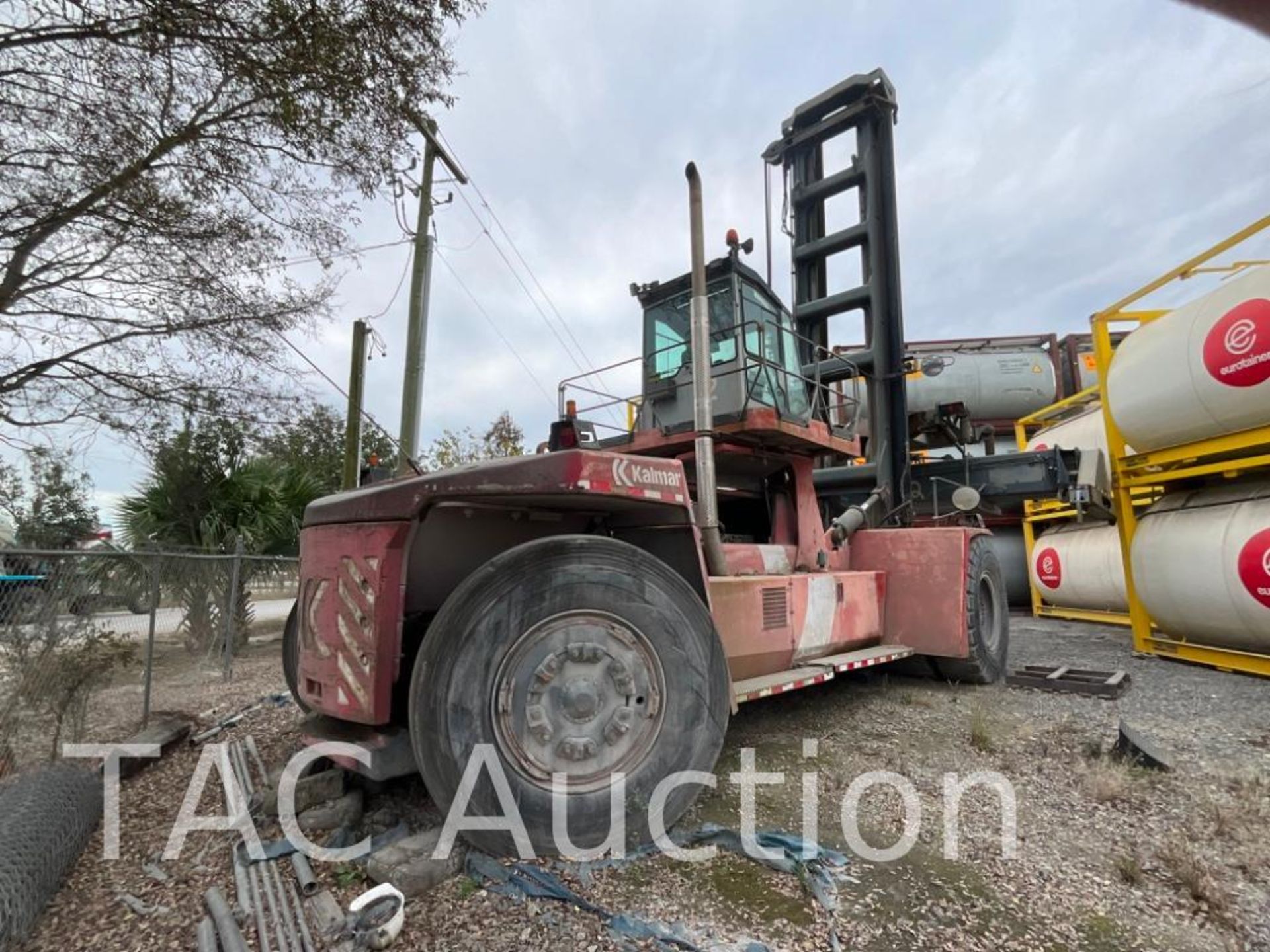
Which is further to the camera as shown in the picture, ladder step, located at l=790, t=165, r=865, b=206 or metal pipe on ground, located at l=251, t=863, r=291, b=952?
ladder step, located at l=790, t=165, r=865, b=206

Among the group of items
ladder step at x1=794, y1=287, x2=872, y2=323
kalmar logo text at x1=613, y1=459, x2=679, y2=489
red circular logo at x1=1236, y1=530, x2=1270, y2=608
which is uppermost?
ladder step at x1=794, y1=287, x2=872, y2=323

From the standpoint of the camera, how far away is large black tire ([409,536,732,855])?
2393 millimetres

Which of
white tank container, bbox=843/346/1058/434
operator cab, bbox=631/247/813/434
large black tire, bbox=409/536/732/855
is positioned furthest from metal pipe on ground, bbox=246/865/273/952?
white tank container, bbox=843/346/1058/434

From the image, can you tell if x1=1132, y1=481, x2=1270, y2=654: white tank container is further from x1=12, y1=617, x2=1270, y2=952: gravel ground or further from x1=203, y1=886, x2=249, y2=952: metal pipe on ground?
x1=203, y1=886, x2=249, y2=952: metal pipe on ground

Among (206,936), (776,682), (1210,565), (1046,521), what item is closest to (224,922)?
(206,936)

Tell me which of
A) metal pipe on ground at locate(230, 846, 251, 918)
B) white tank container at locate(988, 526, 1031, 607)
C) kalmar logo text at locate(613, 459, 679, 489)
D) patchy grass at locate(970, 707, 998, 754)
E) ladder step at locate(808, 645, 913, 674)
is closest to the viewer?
metal pipe on ground at locate(230, 846, 251, 918)

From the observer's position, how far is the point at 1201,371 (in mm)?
6305

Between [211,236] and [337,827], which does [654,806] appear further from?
[211,236]

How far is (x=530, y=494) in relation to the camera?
2615 millimetres

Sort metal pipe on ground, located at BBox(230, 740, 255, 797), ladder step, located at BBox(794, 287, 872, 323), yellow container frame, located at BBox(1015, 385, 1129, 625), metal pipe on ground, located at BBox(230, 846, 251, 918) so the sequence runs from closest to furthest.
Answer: metal pipe on ground, located at BBox(230, 846, 251, 918) < metal pipe on ground, located at BBox(230, 740, 255, 797) < ladder step, located at BBox(794, 287, 872, 323) < yellow container frame, located at BBox(1015, 385, 1129, 625)

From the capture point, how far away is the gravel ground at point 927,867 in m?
2.11

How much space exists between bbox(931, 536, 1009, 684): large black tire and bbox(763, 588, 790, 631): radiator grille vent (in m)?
2.23

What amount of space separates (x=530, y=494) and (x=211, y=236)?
5.95 meters

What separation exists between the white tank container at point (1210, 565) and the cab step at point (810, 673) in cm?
354
